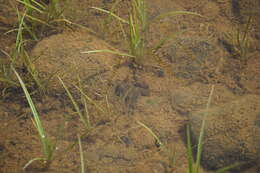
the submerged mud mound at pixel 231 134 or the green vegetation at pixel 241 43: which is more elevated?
the green vegetation at pixel 241 43

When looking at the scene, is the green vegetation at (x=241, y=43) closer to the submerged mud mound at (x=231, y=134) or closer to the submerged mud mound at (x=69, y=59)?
the submerged mud mound at (x=231, y=134)

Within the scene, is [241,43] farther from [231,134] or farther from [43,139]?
[43,139]

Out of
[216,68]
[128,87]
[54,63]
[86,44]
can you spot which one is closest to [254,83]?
[216,68]

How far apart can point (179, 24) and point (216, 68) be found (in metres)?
0.39

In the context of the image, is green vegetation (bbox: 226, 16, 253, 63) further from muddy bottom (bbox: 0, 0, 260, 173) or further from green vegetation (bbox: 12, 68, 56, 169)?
green vegetation (bbox: 12, 68, 56, 169)

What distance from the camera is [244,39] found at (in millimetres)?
1843

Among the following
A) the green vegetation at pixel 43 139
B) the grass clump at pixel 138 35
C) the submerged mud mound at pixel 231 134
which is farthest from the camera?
the grass clump at pixel 138 35

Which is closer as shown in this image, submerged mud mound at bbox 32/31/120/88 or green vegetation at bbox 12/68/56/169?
green vegetation at bbox 12/68/56/169

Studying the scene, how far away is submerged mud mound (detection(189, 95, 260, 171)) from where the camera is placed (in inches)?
59.1

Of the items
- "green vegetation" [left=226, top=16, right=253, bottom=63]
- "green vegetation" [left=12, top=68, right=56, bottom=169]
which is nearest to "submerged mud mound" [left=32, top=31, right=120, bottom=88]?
"green vegetation" [left=12, top=68, right=56, bottom=169]

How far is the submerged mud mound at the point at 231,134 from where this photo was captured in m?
1.50

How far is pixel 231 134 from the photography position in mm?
1531

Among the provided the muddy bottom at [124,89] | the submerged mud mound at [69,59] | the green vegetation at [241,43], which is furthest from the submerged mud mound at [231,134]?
the submerged mud mound at [69,59]

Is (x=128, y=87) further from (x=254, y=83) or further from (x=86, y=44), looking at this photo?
A: (x=254, y=83)
